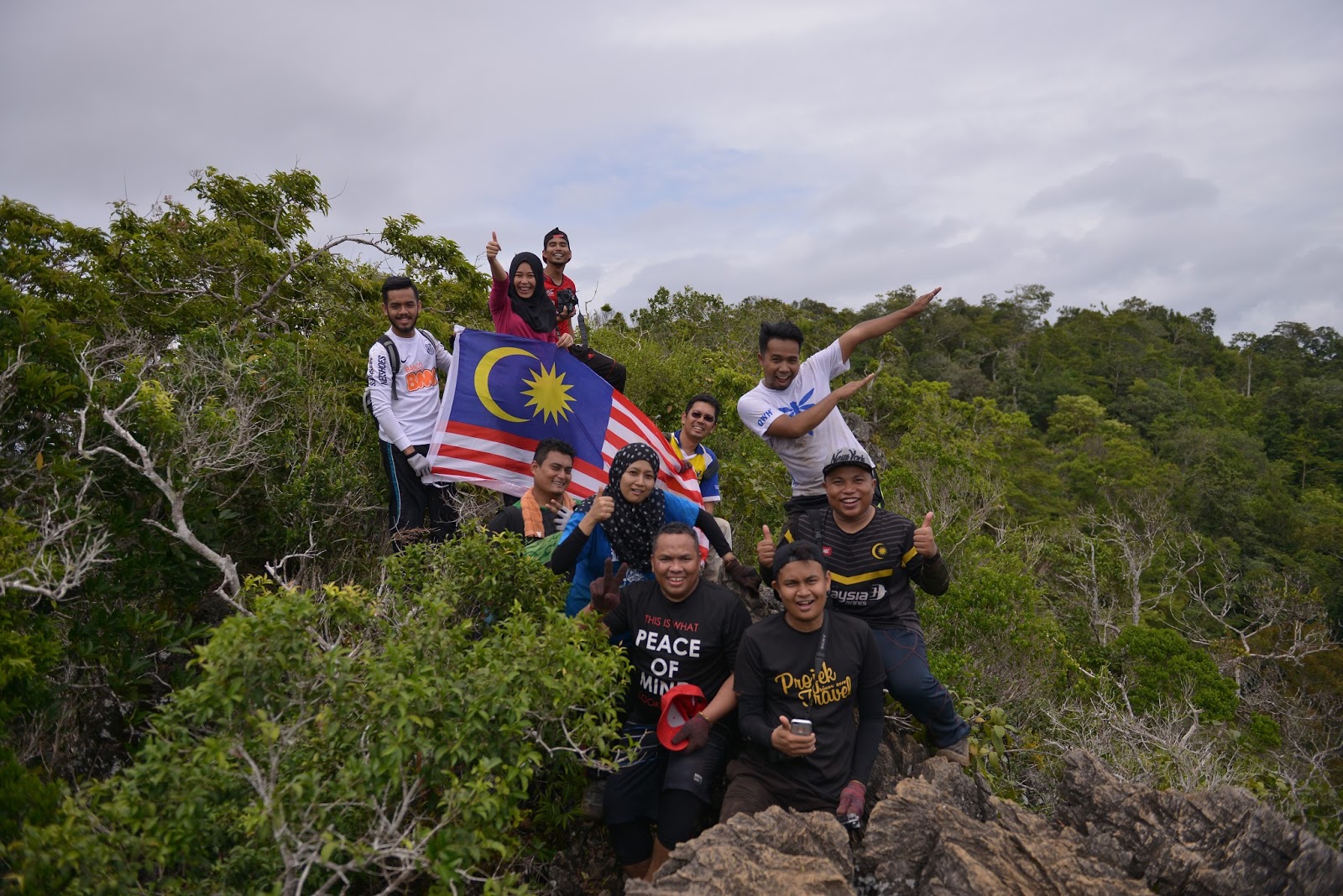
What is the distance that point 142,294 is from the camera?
8023 mm

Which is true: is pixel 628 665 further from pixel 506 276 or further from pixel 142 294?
pixel 142 294

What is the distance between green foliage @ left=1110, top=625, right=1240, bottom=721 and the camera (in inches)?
514

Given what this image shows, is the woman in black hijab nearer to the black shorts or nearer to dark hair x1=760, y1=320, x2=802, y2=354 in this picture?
dark hair x1=760, y1=320, x2=802, y2=354

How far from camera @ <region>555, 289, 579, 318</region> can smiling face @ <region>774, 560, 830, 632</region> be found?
3.53m

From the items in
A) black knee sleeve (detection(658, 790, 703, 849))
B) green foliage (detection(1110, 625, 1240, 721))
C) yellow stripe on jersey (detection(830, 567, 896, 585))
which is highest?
yellow stripe on jersey (detection(830, 567, 896, 585))

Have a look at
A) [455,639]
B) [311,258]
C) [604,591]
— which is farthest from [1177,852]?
[311,258]

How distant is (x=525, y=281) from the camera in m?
6.57

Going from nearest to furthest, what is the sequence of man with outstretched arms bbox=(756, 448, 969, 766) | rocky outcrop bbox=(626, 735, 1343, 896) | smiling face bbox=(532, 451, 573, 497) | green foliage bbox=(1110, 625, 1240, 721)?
rocky outcrop bbox=(626, 735, 1343, 896) < man with outstretched arms bbox=(756, 448, 969, 766) < smiling face bbox=(532, 451, 573, 497) < green foliage bbox=(1110, 625, 1240, 721)

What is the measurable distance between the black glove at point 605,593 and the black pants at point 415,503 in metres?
2.11

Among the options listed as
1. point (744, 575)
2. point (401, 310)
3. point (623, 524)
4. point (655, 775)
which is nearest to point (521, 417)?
point (401, 310)

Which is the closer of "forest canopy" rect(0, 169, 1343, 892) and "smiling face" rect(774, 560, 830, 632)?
"forest canopy" rect(0, 169, 1343, 892)

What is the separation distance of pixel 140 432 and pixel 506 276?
2718 mm

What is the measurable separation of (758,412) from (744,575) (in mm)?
986

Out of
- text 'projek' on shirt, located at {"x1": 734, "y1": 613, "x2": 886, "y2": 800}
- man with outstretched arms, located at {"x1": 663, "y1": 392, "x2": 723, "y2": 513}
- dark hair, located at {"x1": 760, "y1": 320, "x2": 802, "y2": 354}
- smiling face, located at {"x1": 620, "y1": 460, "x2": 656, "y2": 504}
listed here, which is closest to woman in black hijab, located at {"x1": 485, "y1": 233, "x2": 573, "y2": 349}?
man with outstretched arms, located at {"x1": 663, "y1": 392, "x2": 723, "y2": 513}
